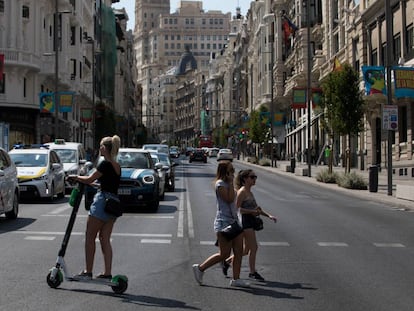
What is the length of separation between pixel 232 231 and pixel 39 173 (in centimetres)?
1435

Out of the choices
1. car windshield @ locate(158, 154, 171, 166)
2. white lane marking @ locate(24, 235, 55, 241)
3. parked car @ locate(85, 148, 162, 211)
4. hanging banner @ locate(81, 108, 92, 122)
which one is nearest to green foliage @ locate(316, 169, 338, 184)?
car windshield @ locate(158, 154, 171, 166)

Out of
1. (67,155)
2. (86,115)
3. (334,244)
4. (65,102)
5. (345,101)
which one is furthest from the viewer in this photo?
(86,115)

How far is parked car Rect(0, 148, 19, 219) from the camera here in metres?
15.1

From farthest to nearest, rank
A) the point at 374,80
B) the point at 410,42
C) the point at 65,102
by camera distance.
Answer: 1. the point at 65,102
2. the point at 410,42
3. the point at 374,80

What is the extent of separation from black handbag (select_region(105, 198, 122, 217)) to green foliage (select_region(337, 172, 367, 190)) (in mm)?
22677

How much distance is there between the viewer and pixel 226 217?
854 centimetres

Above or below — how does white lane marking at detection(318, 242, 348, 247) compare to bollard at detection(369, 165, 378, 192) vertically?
below

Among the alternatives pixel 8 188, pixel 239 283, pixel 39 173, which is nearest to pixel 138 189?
pixel 8 188

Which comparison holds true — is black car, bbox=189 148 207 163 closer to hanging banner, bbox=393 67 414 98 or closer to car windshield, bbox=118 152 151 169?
hanging banner, bbox=393 67 414 98

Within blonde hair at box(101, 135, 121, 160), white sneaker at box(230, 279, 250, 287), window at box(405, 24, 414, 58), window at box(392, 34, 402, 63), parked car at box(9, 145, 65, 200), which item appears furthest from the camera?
window at box(392, 34, 402, 63)

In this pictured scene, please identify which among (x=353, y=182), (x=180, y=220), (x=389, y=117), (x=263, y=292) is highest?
(x=389, y=117)

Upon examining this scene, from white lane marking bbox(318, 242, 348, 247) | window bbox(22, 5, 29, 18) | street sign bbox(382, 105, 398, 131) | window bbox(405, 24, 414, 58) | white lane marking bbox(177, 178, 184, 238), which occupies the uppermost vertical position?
window bbox(22, 5, 29, 18)

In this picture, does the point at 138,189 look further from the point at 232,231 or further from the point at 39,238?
the point at 232,231

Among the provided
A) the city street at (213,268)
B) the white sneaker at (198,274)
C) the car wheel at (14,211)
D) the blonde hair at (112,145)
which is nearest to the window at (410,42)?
the city street at (213,268)
